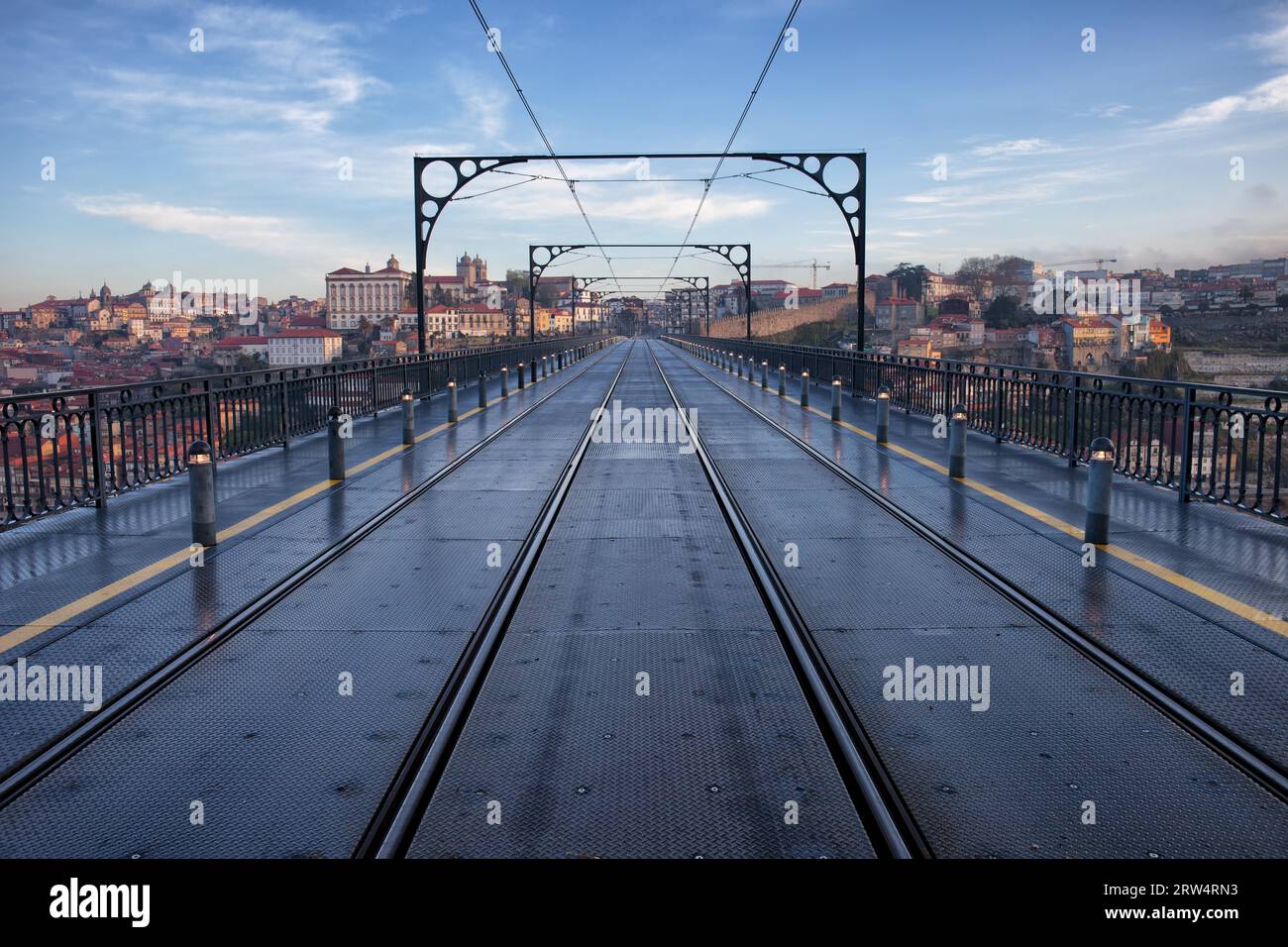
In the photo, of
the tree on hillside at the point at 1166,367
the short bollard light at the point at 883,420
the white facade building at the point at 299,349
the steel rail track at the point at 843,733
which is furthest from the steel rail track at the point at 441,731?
the white facade building at the point at 299,349

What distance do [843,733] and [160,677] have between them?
12.3ft

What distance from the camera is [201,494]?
359 inches

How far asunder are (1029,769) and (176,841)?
3.49 m

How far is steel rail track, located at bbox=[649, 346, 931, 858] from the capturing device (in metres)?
3.85

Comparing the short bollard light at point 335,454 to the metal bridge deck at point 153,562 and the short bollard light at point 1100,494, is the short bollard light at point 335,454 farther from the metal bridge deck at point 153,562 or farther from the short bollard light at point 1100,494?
the short bollard light at point 1100,494

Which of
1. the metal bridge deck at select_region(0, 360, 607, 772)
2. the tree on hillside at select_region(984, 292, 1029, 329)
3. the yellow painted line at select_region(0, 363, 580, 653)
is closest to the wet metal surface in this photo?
the metal bridge deck at select_region(0, 360, 607, 772)

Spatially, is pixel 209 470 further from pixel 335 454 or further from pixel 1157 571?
pixel 1157 571

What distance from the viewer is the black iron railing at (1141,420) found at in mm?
10266

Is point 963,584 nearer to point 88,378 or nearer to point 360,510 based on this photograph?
point 360,510

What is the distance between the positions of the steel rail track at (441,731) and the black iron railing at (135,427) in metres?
5.29

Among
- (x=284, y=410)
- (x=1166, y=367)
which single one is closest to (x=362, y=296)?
(x=1166, y=367)

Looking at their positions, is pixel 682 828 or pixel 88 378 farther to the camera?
pixel 88 378
